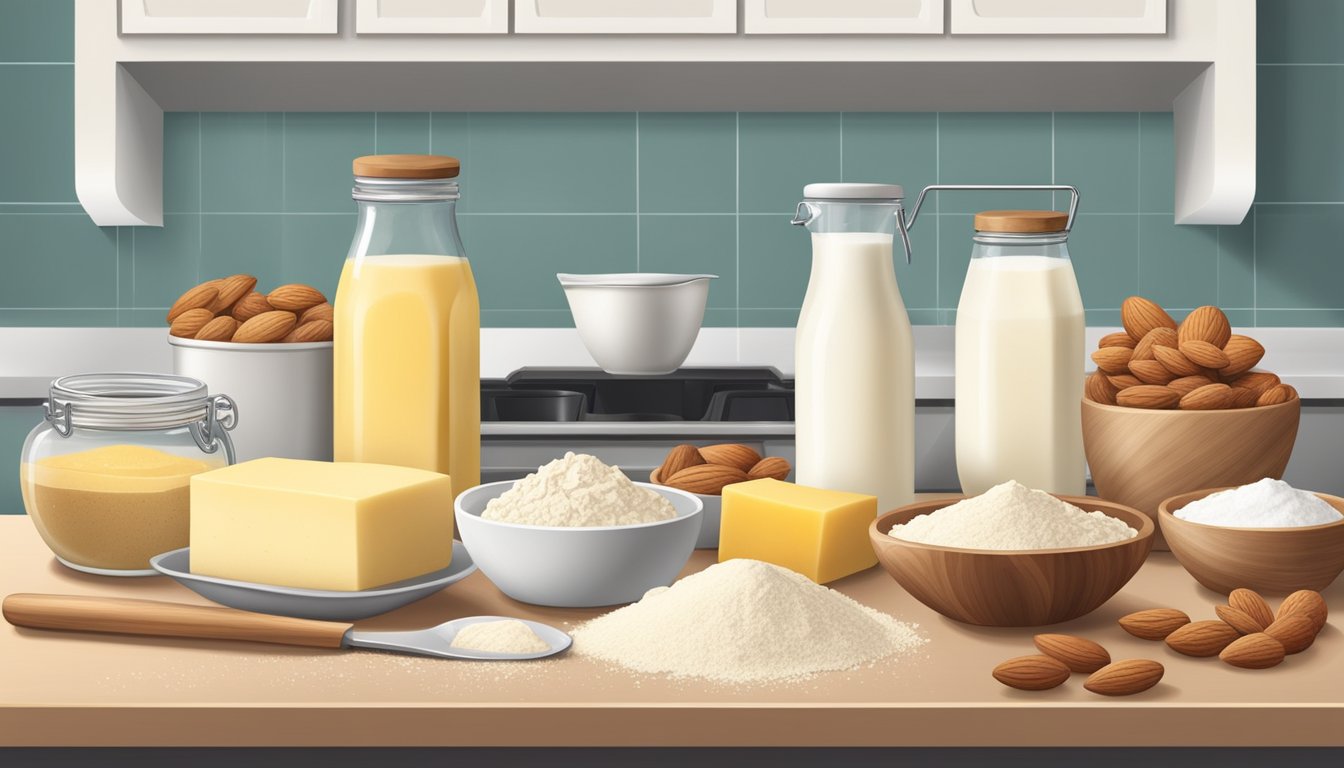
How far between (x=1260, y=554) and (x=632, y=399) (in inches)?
61.3

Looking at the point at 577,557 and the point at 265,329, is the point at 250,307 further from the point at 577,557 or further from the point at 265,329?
the point at 577,557

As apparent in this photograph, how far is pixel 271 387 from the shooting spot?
1128mm

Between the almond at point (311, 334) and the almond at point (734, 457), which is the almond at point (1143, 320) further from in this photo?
the almond at point (311, 334)

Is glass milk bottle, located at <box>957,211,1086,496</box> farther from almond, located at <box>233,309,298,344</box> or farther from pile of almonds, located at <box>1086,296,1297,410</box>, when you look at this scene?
almond, located at <box>233,309,298,344</box>

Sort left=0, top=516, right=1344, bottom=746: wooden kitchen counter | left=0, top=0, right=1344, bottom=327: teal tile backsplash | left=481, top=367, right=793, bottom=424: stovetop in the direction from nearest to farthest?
left=0, top=516, right=1344, bottom=746: wooden kitchen counter < left=481, top=367, right=793, bottom=424: stovetop < left=0, top=0, right=1344, bottom=327: teal tile backsplash

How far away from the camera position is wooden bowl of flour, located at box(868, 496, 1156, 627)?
0.81 meters

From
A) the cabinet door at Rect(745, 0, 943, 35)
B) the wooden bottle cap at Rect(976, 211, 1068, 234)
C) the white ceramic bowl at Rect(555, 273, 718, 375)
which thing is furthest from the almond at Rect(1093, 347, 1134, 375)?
the cabinet door at Rect(745, 0, 943, 35)

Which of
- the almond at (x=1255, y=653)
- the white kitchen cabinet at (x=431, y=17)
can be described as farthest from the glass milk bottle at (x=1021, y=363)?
the white kitchen cabinet at (x=431, y=17)

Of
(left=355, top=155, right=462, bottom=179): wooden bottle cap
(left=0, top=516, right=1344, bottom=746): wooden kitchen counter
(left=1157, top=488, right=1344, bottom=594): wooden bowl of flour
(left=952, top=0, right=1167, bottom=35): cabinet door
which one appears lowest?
(left=0, top=516, right=1344, bottom=746): wooden kitchen counter

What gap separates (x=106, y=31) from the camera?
2.54 metres

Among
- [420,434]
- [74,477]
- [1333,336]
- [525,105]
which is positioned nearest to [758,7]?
[525,105]

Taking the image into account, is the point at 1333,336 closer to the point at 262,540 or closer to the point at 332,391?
the point at 332,391

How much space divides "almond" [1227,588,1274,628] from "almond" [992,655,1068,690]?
16cm

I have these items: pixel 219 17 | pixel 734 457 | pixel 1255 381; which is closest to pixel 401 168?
pixel 734 457
